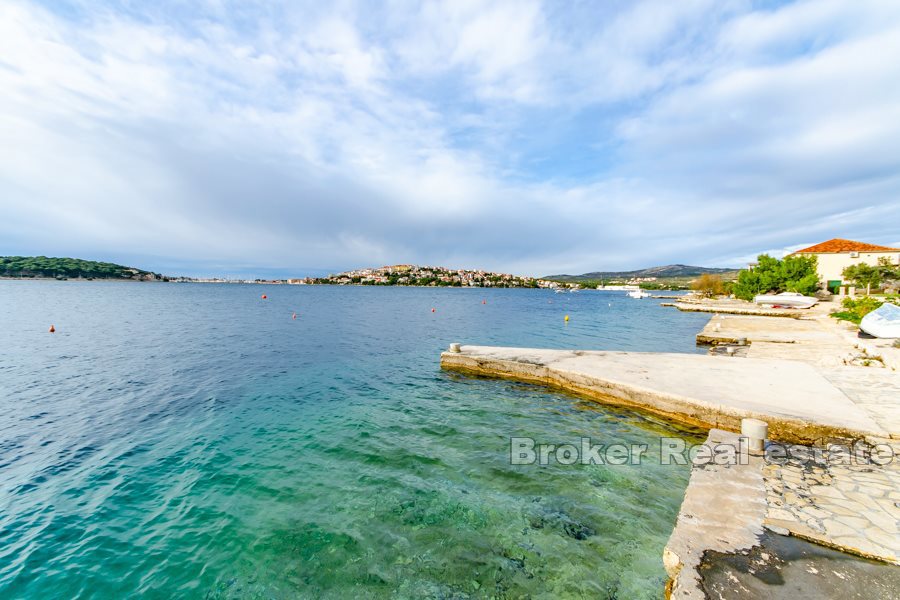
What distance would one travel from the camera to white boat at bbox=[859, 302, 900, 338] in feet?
53.0

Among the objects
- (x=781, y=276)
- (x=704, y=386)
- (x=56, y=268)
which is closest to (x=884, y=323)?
(x=704, y=386)

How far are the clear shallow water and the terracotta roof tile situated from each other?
7664 centimetres

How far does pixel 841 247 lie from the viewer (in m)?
59.6

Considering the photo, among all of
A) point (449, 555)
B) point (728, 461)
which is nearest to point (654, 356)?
point (728, 461)

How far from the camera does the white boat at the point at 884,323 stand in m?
16.1

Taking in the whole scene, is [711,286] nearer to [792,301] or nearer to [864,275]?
[864,275]

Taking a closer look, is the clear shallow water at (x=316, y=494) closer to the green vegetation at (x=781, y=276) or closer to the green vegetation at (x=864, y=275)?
the green vegetation at (x=864, y=275)

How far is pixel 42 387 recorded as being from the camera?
13172 mm

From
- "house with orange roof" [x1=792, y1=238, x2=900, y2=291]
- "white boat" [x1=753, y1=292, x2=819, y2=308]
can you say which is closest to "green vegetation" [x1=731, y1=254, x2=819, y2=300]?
"house with orange roof" [x1=792, y1=238, x2=900, y2=291]

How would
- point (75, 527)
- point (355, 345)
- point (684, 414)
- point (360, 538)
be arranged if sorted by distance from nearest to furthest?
point (360, 538), point (75, 527), point (684, 414), point (355, 345)

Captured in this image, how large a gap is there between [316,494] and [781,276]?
72363 millimetres

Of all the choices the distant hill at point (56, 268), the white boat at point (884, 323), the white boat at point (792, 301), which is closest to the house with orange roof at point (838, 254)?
the white boat at point (792, 301)

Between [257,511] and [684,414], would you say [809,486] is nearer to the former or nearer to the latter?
[684,414]

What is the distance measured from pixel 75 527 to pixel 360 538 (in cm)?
481
